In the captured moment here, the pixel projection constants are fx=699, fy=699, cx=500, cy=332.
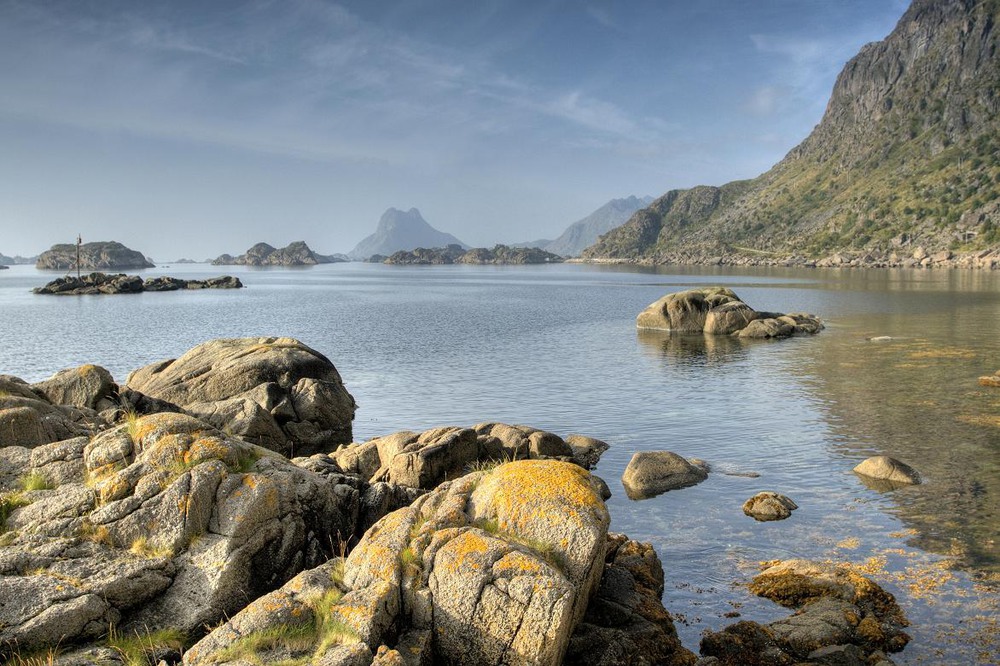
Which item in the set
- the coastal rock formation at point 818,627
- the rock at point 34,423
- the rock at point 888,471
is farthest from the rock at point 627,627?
the rock at point 34,423

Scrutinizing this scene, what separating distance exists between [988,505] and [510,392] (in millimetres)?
25848

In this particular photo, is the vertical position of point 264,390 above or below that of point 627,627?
above

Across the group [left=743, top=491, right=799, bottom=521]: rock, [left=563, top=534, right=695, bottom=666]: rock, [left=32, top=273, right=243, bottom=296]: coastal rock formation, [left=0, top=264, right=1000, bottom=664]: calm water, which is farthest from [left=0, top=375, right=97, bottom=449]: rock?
[left=32, top=273, right=243, bottom=296]: coastal rock formation

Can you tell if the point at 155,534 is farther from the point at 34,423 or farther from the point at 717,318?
the point at 717,318

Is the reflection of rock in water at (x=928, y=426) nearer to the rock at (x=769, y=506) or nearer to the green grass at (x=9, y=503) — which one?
the rock at (x=769, y=506)

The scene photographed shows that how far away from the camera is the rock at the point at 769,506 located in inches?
883

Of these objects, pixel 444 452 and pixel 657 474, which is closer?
pixel 444 452

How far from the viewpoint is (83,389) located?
96.2 ft

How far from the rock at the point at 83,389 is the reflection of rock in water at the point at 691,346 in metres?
41.3

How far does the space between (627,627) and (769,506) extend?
1064 centimetres

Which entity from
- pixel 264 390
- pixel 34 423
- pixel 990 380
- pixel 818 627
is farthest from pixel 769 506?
pixel 990 380

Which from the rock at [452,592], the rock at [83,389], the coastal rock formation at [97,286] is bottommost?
the rock at [452,592]

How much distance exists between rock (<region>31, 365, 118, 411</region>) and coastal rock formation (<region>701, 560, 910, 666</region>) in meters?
25.9

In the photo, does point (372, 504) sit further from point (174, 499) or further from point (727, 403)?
point (727, 403)
